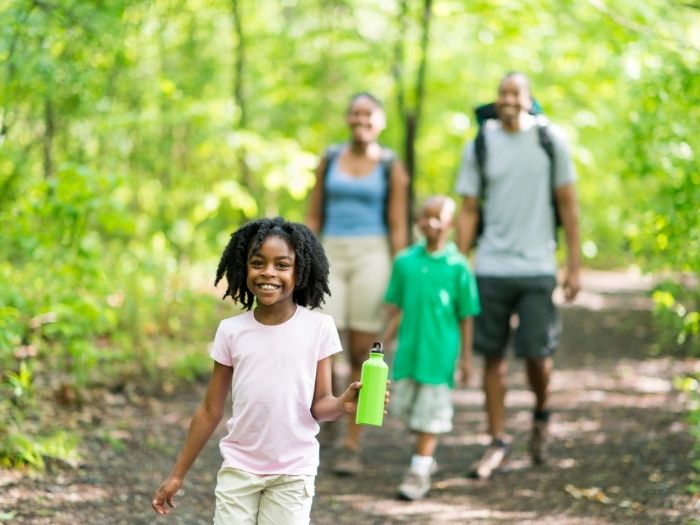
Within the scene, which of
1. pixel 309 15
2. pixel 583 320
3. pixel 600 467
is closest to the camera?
pixel 600 467

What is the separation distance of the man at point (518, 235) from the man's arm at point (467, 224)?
0.06 feet

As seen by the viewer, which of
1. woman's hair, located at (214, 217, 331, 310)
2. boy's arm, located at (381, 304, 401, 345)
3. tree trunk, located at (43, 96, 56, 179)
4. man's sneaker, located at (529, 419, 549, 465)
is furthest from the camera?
tree trunk, located at (43, 96, 56, 179)

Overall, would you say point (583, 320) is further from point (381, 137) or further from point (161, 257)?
point (161, 257)

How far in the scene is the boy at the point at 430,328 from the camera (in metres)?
5.22

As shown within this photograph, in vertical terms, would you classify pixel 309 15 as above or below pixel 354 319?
above

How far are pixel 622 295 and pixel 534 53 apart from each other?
23.1 ft

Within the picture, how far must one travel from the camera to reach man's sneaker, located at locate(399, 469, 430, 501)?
16.7 feet

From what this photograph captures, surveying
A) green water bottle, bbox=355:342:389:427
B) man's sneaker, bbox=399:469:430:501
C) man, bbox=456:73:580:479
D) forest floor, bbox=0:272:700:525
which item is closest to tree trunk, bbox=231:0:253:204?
forest floor, bbox=0:272:700:525

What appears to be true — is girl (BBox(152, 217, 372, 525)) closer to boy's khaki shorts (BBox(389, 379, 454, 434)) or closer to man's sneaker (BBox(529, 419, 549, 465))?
boy's khaki shorts (BBox(389, 379, 454, 434))

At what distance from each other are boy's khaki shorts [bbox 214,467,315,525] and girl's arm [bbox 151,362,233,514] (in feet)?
0.41

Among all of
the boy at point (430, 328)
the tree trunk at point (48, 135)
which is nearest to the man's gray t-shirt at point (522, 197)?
the boy at point (430, 328)

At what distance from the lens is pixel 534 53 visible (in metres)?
10.2

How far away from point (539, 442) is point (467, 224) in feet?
4.68

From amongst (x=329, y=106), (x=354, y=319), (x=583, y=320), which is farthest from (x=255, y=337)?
(x=583, y=320)
